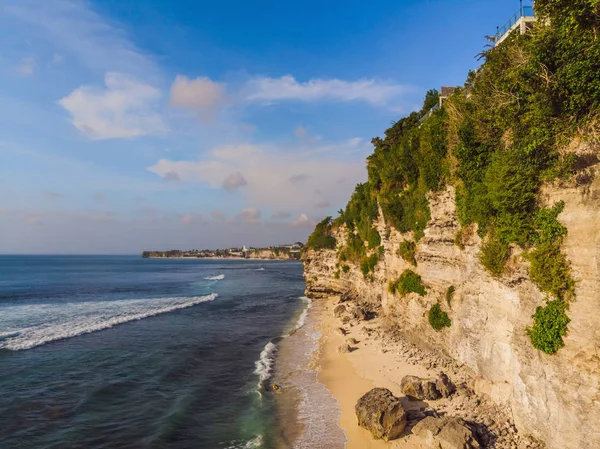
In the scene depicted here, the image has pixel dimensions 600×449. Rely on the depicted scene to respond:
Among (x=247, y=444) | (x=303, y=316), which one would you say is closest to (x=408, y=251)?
(x=247, y=444)

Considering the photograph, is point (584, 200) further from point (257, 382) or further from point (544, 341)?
point (257, 382)

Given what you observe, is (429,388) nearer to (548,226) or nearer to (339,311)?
(548,226)

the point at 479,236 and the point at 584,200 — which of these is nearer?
the point at 584,200

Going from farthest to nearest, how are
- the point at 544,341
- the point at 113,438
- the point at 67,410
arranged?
1. the point at 67,410
2. the point at 113,438
3. the point at 544,341

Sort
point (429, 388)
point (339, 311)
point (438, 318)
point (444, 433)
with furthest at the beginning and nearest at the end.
Answer: point (339, 311), point (438, 318), point (429, 388), point (444, 433)

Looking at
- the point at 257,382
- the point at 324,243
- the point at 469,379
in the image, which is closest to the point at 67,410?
the point at 257,382

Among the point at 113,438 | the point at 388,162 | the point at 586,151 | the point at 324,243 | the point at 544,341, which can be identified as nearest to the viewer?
the point at 586,151

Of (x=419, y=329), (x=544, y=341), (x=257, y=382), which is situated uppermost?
(x=544, y=341)

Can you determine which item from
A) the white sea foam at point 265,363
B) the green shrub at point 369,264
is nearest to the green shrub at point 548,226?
the white sea foam at point 265,363
